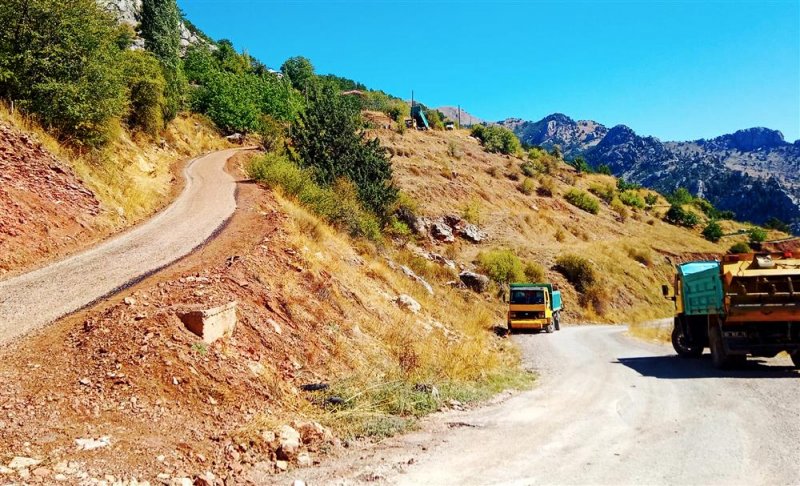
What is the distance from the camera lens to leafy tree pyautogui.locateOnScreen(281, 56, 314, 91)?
9686cm

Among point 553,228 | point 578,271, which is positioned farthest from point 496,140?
point 578,271

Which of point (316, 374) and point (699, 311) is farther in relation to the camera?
point (699, 311)

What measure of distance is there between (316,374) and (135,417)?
311 cm

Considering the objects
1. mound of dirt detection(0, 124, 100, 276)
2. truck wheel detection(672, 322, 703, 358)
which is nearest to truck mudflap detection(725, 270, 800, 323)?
truck wheel detection(672, 322, 703, 358)

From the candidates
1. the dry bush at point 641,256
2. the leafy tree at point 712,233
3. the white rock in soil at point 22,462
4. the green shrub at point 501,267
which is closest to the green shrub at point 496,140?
the dry bush at point 641,256

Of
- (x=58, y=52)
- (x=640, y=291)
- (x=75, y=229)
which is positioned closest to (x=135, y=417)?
(x=75, y=229)

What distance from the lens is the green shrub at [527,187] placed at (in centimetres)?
5182

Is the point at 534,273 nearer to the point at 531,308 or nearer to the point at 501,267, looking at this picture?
→ the point at 501,267

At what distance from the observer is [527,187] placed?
52219mm

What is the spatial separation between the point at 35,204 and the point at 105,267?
3.55 m

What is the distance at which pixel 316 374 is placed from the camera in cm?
813

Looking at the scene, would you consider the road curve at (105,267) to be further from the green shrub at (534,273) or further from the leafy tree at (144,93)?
the green shrub at (534,273)

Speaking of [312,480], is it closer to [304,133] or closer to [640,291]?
[304,133]

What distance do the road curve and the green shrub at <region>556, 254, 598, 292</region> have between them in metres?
26.9
